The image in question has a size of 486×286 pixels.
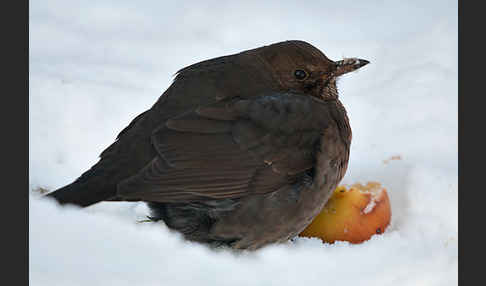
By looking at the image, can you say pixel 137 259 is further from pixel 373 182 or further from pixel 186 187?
pixel 373 182

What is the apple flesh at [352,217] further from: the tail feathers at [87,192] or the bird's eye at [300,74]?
the tail feathers at [87,192]

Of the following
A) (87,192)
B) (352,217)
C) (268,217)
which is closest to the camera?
(87,192)

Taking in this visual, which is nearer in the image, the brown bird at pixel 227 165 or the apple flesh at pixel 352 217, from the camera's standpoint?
the brown bird at pixel 227 165

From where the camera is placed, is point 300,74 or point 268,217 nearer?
point 268,217

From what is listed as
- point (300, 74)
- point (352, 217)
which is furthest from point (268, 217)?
point (300, 74)

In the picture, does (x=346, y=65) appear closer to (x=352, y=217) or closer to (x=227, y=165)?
(x=352, y=217)

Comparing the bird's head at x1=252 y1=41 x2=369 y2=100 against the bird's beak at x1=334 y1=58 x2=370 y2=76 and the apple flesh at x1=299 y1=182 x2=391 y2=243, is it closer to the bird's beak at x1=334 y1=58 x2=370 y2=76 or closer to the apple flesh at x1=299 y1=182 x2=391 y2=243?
the bird's beak at x1=334 y1=58 x2=370 y2=76

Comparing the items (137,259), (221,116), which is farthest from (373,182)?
(137,259)

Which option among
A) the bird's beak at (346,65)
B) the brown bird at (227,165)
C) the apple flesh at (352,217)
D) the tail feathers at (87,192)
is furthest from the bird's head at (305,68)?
the tail feathers at (87,192)
